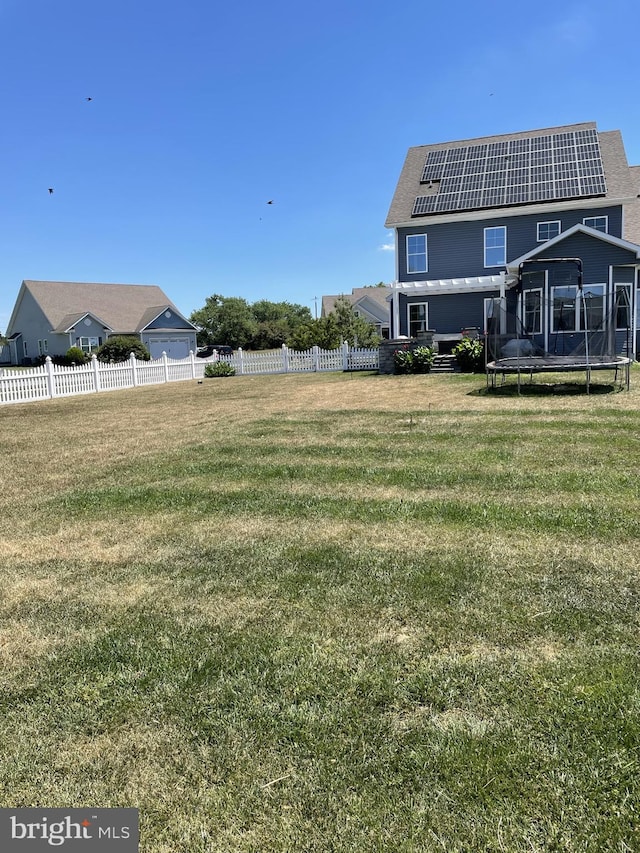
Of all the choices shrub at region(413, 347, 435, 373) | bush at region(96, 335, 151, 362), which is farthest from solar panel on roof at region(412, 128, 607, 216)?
bush at region(96, 335, 151, 362)

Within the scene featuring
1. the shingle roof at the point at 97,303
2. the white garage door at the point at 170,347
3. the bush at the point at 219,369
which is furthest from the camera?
the white garage door at the point at 170,347

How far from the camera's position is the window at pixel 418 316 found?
22.4m

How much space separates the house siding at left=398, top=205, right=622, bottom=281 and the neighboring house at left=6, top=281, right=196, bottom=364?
→ 24.7 metres

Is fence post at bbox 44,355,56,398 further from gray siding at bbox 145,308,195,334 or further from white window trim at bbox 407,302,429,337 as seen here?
gray siding at bbox 145,308,195,334

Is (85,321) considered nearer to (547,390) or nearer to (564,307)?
(564,307)

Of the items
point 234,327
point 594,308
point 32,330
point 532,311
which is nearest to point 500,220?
point 532,311

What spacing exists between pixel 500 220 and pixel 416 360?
8130 mm

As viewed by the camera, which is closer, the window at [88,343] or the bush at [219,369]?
the bush at [219,369]

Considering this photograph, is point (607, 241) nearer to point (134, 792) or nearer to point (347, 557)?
point (347, 557)

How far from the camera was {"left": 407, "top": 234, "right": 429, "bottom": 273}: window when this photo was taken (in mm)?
22531

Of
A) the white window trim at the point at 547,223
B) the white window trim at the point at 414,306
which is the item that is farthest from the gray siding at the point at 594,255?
the white window trim at the point at 414,306

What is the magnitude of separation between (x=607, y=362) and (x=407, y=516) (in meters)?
7.99

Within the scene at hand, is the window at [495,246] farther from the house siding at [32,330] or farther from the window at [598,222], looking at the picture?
the house siding at [32,330]

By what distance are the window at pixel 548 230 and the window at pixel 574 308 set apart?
3485mm
